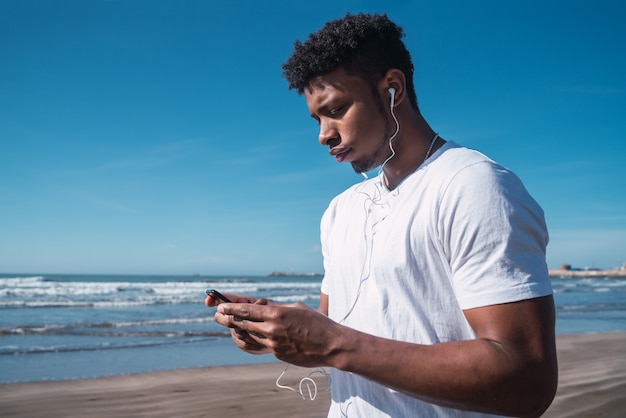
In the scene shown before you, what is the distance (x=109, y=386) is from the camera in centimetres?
586

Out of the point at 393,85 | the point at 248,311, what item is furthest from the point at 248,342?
the point at 393,85

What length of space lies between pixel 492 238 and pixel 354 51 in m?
0.73

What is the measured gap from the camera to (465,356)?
1.06m

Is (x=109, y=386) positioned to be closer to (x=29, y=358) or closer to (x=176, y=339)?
(x=29, y=358)

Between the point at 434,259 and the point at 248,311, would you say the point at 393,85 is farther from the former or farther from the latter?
the point at 248,311

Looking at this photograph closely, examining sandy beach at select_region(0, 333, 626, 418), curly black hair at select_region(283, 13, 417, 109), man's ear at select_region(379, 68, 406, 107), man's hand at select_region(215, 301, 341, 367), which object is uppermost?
curly black hair at select_region(283, 13, 417, 109)

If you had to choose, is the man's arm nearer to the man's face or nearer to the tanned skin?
the tanned skin

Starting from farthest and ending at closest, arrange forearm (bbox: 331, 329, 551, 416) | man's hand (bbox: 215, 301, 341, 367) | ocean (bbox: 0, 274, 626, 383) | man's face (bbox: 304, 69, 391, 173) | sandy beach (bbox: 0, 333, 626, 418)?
ocean (bbox: 0, 274, 626, 383) → sandy beach (bbox: 0, 333, 626, 418) → man's face (bbox: 304, 69, 391, 173) → man's hand (bbox: 215, 301, 341, 367) → forearm (bbox: 331, 329, 551, 416)

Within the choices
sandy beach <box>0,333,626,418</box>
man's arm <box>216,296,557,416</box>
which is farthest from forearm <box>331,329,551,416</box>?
sandy beach <box>0,333,626,418</box>

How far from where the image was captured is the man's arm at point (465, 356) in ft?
3.42

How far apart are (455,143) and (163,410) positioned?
15.4ft

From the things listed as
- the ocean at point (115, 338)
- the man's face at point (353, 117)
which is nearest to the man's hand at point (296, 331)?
the man's face at point (353, 117)

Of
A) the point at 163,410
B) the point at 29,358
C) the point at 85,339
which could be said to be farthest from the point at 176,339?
the point at 163,410

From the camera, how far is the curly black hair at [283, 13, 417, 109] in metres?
1.52
